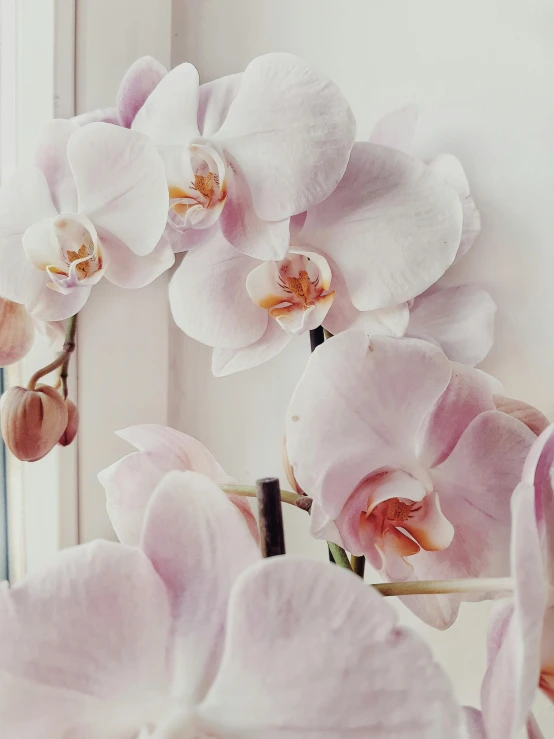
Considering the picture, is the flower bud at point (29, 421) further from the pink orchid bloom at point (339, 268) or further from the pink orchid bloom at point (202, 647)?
the pink orchid bloom at point (202, 647)

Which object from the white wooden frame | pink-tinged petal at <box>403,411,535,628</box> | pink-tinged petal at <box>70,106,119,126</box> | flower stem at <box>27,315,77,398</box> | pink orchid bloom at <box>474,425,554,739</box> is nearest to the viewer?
pink orchid bloom at <box>474,425,554,739</box>

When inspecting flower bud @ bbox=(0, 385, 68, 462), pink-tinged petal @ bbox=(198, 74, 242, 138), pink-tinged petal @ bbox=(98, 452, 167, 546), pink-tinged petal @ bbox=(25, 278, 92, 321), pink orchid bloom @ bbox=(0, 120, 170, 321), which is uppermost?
pink-tinged petal @ bbox=(198, 74, 242, 138)

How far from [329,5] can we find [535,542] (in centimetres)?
53

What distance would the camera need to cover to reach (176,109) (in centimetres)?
37

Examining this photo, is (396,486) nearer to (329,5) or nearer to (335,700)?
(335,700)

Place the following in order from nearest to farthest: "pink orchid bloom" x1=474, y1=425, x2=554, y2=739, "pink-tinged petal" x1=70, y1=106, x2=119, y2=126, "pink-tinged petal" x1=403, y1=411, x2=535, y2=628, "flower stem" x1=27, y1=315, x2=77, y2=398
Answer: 1. "pink orchid bloom" x1=474, y1=425, x2=554, y2=739
2. "pink-tinged petal" x1=403, y1=411, x2=535, y2=628
3. "pink-tinged petal" x1=70, y1=106, x2=119, y2=126
4. "flower stem" x1=27, y1=315, x2=77, y2=398

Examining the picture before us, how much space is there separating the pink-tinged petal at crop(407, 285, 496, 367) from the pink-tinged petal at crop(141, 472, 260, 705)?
261mm

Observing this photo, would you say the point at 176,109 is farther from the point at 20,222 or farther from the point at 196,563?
the point at 196,563

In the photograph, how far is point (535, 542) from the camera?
0.67 ft

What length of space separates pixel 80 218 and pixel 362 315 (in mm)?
179

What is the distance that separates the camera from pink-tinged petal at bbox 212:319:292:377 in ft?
1.25

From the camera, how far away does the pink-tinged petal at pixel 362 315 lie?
352mm

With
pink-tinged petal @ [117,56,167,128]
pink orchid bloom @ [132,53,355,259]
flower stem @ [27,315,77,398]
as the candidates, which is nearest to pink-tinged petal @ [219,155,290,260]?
pink orchid bloom @ [132,53,355,259]

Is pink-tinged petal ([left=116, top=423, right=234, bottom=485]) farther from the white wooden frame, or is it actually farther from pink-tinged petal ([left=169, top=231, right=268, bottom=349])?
the white wooden frame
